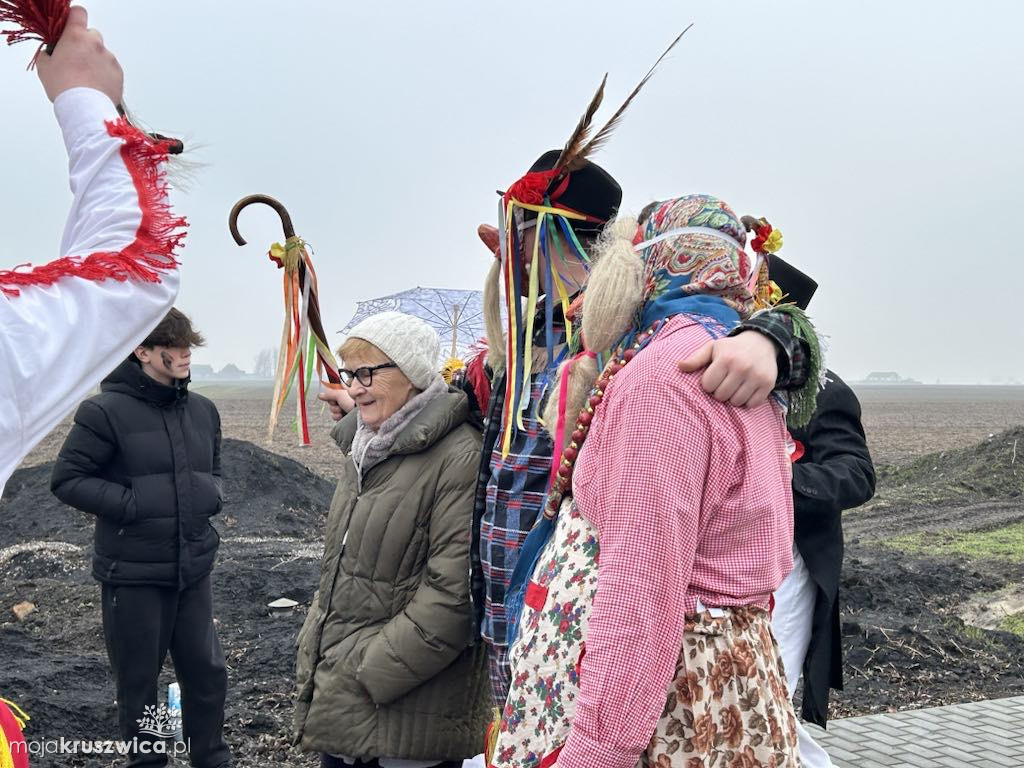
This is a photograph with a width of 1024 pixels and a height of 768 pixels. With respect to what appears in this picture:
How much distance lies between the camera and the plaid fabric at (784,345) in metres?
1.93

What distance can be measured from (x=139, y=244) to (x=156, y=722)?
3.33 metres

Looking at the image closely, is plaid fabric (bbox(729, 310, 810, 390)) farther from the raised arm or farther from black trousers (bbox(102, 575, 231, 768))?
black trousers (bbox(102, 575, 231, 768))

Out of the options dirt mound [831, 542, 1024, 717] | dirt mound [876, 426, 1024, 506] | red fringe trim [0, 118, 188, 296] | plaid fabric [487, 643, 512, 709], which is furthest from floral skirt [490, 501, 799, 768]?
dirt mound [876, 426, 1024, 506]

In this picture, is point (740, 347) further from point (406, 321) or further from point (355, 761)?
point (355, 761)

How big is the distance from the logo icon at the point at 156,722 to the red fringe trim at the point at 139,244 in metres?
3.23

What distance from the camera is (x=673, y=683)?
1.79 metres

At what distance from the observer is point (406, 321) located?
332 cm

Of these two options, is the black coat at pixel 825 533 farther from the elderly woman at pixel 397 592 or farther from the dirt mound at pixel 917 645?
the dirt mound at pixel 917 645

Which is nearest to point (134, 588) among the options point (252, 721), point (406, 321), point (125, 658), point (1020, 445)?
point (125, 658)

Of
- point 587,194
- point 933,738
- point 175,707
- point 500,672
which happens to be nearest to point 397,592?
point 500,672

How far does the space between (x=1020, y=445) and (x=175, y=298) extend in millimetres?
17071

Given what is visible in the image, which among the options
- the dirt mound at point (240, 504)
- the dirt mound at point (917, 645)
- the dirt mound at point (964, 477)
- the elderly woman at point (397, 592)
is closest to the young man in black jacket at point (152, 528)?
the elderly woman at point (397, 592)

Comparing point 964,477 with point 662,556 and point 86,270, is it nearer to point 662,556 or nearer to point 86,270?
point 662,556

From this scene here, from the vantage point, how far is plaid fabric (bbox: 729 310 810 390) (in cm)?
193
